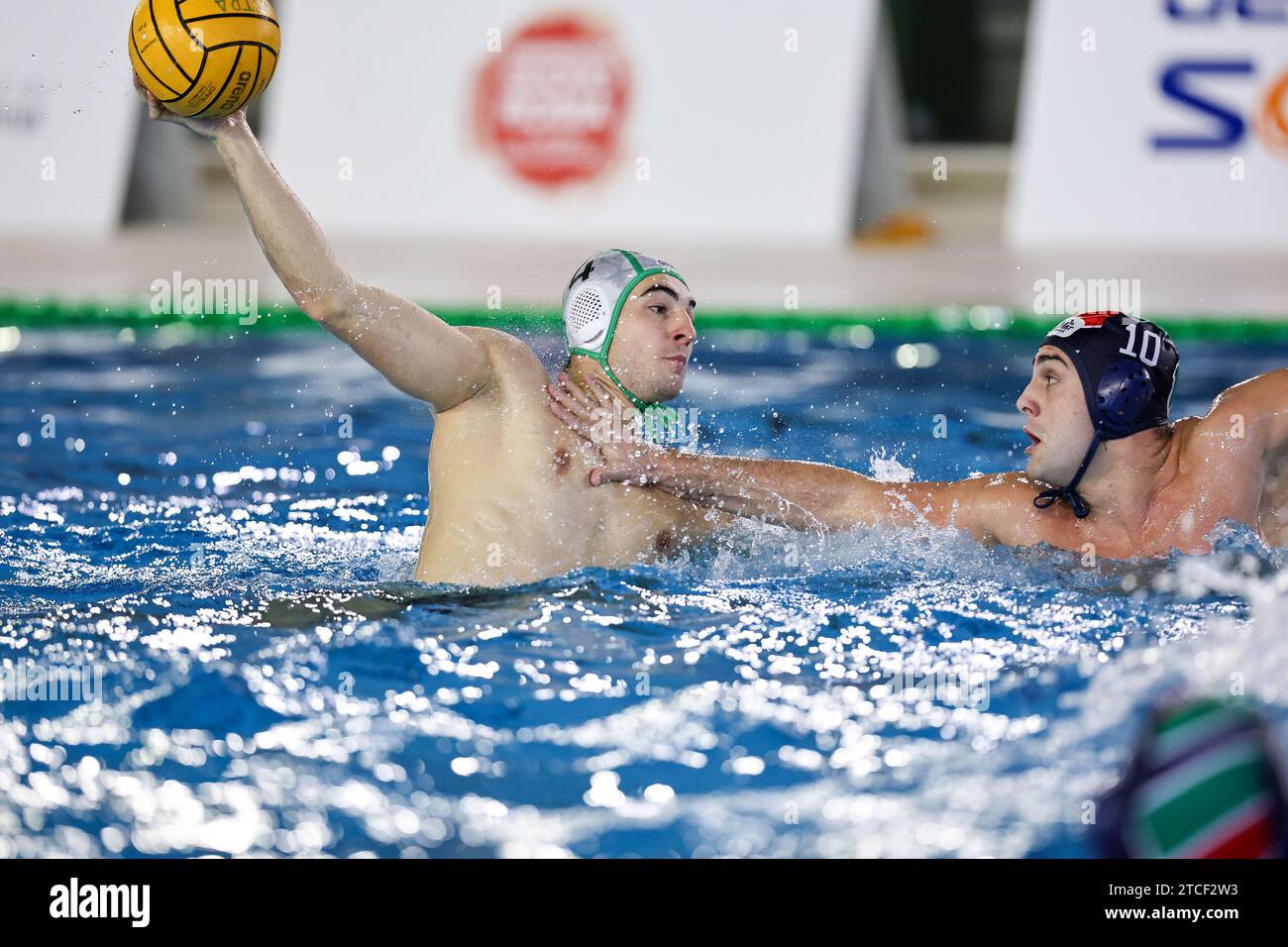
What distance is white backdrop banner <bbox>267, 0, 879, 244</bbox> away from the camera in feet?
32.2

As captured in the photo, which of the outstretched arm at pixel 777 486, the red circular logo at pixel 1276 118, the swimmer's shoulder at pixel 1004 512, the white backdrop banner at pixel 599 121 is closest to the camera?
the outstretched arm at pixel 777 486

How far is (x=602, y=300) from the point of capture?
3.46 meters

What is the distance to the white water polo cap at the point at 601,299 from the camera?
136 inches

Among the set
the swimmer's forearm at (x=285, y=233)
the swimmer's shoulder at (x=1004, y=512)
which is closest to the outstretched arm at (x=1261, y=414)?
the swimmer's shoulder at (x=1004, y=512)

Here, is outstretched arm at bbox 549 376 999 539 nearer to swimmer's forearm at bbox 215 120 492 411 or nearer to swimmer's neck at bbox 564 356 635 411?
swimmer's neck at bbox 564 356 635 411

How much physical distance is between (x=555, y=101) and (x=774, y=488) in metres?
6.68

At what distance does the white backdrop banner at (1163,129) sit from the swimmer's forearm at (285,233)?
7467 millimetres

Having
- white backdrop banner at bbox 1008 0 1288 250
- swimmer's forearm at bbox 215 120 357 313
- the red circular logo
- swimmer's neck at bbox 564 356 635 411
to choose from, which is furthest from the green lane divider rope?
swimmer's forearm at bbox 215 120 357 313

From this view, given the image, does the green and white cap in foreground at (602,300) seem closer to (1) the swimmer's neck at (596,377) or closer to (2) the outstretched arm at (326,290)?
(1) the swimmer's neck at (596,377)

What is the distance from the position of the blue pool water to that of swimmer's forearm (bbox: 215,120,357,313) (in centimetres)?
73

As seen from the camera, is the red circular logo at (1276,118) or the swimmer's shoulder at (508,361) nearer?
the swimmer's shoulder at (508,361)

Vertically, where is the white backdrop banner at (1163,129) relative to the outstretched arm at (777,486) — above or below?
above

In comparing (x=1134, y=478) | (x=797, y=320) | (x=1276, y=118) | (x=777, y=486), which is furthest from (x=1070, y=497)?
(x=1276, y=118)

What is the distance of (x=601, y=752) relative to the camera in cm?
271
